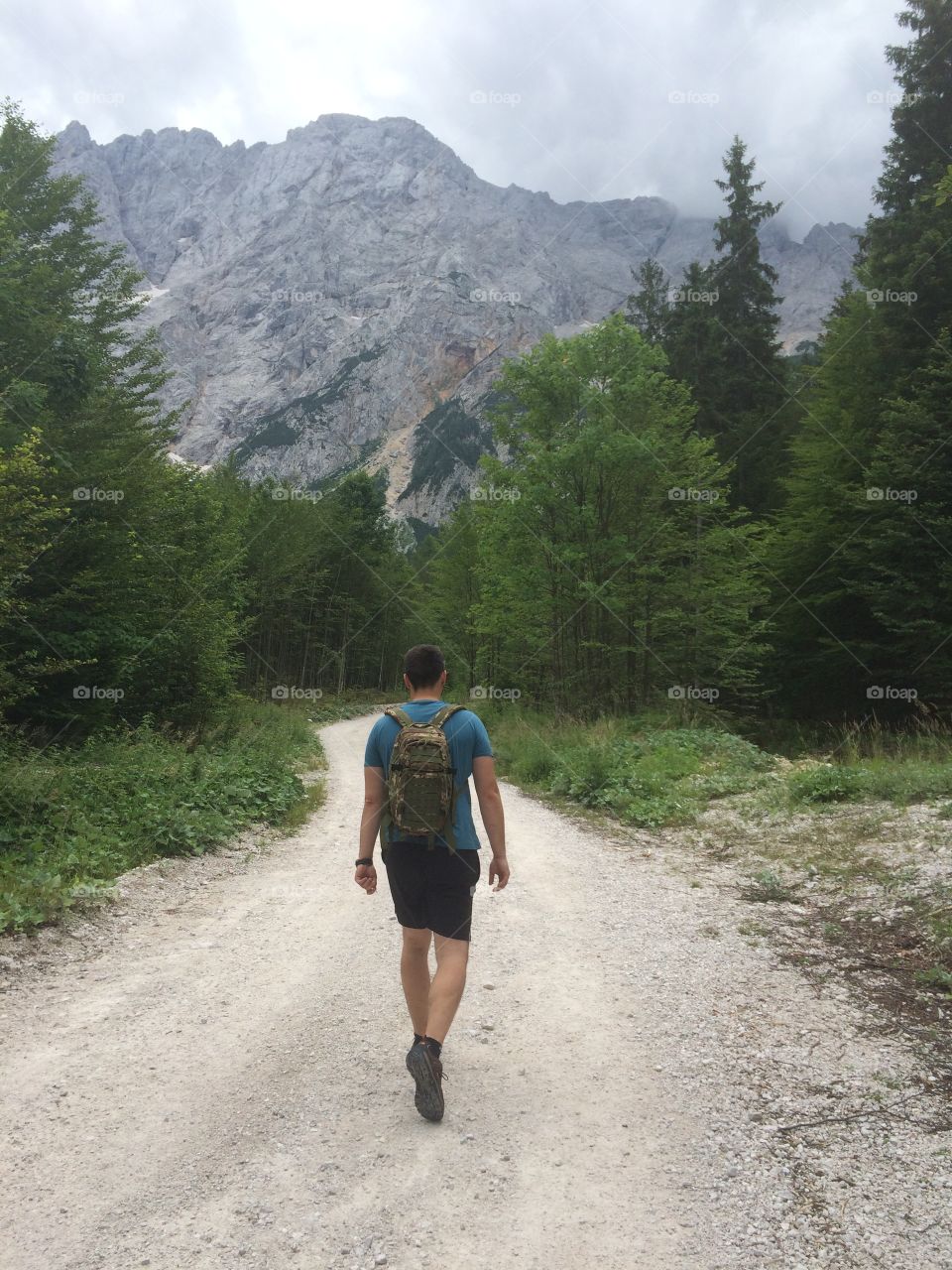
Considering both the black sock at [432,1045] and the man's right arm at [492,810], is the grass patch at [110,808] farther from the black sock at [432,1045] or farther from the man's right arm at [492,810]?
the man's right arm at [492,810]

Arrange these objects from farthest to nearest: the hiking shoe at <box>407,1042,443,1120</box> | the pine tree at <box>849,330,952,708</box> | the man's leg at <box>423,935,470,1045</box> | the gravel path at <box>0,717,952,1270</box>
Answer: the pine tree at <box>849,330,952,708</box> < the man's leg at <box>423,935,470,1045</box> < the hiking shoe at <box>407,1042,443,1120</box> < the gravel path at <box>0,717,952,1270</box>

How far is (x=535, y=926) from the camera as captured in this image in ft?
19.1

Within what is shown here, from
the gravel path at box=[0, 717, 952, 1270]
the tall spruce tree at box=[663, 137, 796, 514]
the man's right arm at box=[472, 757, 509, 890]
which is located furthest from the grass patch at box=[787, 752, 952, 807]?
the tall spruce tree at box=[663, 137, 796, 514]

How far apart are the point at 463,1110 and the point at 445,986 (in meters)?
0.53

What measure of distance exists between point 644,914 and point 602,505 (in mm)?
13837

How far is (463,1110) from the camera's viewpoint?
3.15 meters

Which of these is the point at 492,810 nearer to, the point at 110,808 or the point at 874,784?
the point at 110,808

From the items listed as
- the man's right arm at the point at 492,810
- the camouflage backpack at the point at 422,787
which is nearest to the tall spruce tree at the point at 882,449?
the man's right arm at the point at 492,810

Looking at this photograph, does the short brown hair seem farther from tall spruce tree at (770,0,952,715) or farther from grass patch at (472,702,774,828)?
tall spruce tree at (770,0,952,715)

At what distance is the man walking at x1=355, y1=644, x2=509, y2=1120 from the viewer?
127 inches

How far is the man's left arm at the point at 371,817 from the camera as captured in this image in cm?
341

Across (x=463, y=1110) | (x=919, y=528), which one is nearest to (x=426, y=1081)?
(x=463, y=1110)

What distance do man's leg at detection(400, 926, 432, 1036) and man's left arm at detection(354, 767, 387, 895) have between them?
302 mm

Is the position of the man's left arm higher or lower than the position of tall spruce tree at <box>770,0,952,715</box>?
lower
